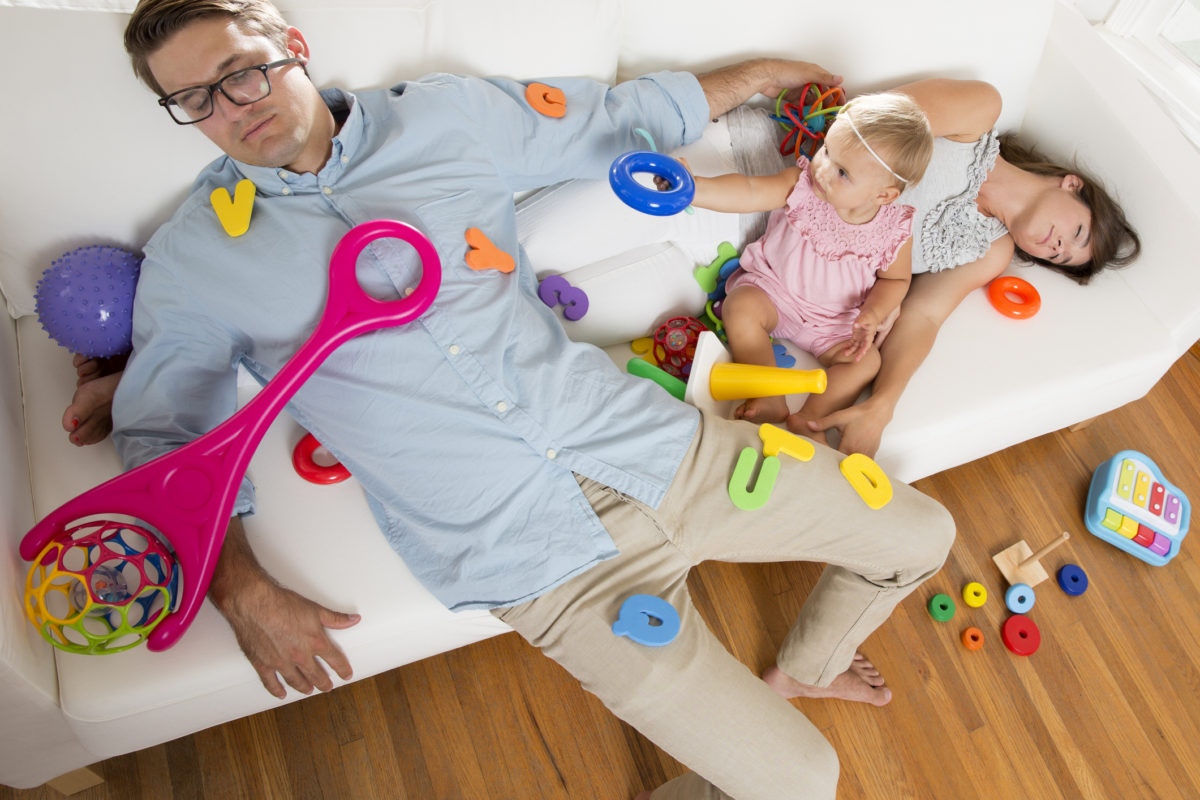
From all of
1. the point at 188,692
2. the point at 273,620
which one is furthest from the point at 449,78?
the point at 188,692

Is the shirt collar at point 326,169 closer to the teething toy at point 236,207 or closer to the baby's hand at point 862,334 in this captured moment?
the teething toy at point 236,207

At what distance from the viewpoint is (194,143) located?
1339mm

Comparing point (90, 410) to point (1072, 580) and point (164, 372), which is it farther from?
point (1072, 580)

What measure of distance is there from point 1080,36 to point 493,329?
1.36 m

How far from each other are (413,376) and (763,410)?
0.60 m

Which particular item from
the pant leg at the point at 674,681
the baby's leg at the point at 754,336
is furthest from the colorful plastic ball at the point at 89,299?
the baby's leg at the point at 754,336

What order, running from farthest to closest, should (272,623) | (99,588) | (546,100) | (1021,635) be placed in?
(1021,635), (546,100), (272,623), (99,588)

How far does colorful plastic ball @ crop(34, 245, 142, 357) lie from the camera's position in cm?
127

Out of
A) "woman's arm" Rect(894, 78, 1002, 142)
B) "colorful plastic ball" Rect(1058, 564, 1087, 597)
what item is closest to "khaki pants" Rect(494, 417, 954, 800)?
"colorful plastic ball" Rect(1058, 564, 1087, 597)

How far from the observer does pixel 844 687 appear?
1.62 m

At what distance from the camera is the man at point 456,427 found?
1245mm

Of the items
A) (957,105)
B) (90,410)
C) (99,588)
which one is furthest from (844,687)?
(90,410)

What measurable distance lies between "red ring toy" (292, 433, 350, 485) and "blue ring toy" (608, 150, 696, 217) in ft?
2.01

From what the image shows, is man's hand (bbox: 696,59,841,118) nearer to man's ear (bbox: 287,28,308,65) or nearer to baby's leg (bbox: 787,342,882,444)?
baby's leg (bbox: 787,342,882,444)
